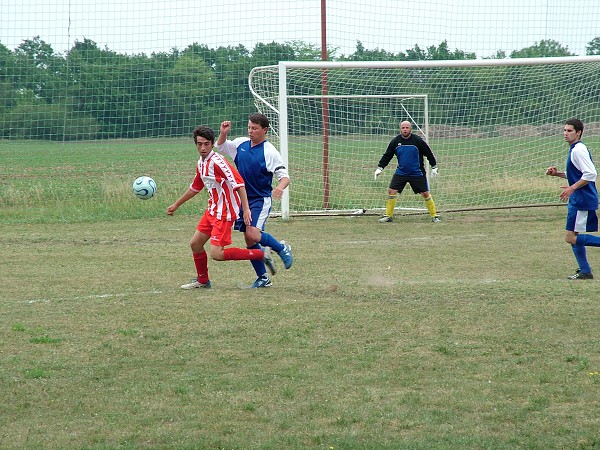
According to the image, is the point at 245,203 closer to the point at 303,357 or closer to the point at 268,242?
the point at 268,242

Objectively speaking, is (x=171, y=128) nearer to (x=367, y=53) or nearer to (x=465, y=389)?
(x=367, y=53)

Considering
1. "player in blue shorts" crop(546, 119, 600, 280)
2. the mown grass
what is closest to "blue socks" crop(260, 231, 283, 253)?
"player in blue shorts" crop(546, 119, 600, 280)

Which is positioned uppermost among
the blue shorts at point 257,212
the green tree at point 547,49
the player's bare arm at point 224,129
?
the green tree at point 547,49

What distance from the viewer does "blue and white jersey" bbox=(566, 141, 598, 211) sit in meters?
9.30

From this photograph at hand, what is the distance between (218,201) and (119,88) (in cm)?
1024

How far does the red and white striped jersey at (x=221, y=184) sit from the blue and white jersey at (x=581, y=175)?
3.68 meters

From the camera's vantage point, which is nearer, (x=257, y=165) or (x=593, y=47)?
(x=257, y=165)

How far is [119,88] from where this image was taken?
1797 centimetres

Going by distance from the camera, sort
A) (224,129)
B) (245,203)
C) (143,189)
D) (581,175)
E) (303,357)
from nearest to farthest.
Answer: (303,357) < (245,203) < (224,129) < (581,175) < (143,189)

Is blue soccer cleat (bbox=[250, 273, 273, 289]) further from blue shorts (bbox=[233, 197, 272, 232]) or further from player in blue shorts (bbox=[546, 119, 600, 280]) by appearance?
player in blue shorts (bbox=[546, 119, 600, 280])

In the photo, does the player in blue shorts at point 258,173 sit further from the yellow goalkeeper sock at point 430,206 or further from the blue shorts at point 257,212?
the yellow goalkeeper sock at point 430,206

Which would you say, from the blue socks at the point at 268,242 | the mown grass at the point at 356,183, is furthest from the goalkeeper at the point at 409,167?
the blue socks at the point at 268,242

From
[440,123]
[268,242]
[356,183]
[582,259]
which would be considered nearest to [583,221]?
[582,259]

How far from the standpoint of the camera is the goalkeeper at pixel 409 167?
51.6 ft
